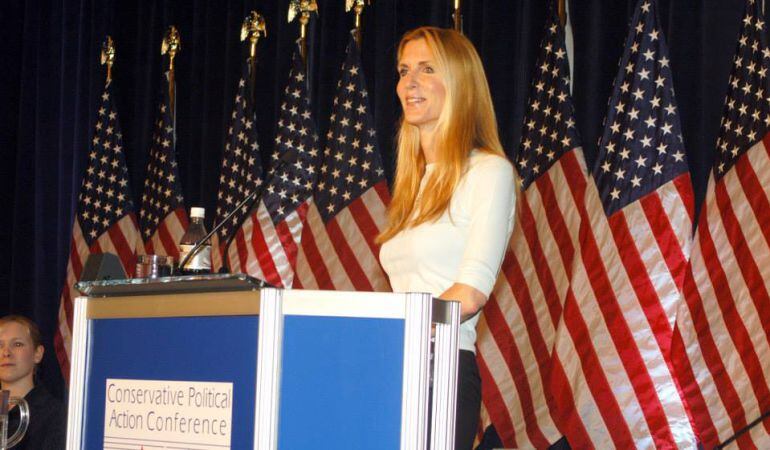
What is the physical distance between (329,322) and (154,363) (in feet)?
0.93

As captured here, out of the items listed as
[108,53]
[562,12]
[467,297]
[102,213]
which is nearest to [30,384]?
[102,213]

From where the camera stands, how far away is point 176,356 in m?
1.43

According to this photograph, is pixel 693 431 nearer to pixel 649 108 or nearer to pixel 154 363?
pixel 649 108

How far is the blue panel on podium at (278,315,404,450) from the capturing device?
51.0 inches

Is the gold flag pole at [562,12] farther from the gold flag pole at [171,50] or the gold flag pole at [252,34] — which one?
the gold flag pole at [171,50]

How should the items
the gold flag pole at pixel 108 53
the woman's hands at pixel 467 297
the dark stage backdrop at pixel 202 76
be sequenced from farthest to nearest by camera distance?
the gold flag pole at pixel 108 53 → the dark stage backdrop at pixel 202 76 → the woman's hands at pixel 467 297

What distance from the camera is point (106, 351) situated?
5.04 ft

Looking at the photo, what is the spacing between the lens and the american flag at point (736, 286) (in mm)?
3742

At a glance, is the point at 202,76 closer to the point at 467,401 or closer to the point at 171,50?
the point at 171,50

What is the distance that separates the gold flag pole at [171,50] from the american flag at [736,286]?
10.7 feet

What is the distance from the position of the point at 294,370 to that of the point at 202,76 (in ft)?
16.9

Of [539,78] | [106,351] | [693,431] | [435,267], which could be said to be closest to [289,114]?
[539,78]

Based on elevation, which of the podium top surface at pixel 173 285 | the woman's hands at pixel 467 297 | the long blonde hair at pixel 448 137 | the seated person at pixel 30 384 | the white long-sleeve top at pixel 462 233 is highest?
the long blonde hair at pixel 448 137

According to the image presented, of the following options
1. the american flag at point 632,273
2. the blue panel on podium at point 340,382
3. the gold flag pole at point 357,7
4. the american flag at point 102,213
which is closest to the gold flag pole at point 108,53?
the american flag at point 102,213
